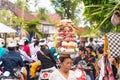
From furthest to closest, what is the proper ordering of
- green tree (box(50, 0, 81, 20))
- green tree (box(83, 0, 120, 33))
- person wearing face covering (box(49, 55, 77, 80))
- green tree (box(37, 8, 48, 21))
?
1. green tree (box(37, 8, 48, 21))
2. green tree (box(50, 0, 81, 20))
3. person wearing face covering (box(49, 55, 77, 80))
4. green tree (box(83, 0, 120, 33))

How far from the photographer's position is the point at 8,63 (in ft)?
36.5

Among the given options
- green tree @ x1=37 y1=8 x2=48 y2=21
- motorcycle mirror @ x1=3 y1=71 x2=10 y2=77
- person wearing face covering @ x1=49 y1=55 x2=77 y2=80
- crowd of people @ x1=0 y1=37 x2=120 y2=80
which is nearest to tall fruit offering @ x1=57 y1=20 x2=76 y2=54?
crowd of people @ x1=0 y1=37 x2=120 y2=80

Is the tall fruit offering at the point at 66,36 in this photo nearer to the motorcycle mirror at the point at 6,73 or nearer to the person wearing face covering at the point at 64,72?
the motorcycle mirror at the point at 6,73

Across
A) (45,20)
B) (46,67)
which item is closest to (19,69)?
(46,67)

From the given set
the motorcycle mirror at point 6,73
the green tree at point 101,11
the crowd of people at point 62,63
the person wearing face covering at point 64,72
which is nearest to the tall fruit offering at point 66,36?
the crowd of people at point 62,63

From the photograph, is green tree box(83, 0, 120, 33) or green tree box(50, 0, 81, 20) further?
green tree box(50, 0, 81, 20)

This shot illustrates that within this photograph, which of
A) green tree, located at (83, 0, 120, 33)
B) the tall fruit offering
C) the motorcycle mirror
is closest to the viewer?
green tree, located at (83, 0, 120, 33)

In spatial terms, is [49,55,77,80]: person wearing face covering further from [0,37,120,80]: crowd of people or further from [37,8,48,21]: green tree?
[37,8,48,21]: green tree

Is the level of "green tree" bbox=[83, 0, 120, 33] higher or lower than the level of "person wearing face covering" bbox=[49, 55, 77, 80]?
higher

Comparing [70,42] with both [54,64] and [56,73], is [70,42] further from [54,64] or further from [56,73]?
[56,73]

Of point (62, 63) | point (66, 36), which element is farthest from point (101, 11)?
point (66, 36)

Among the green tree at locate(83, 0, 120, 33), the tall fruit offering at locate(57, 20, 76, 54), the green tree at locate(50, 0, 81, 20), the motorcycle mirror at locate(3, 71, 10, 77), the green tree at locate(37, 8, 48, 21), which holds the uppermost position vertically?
the green tree at locate(83, 0, 120, 33)

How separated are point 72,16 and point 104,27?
113 feet

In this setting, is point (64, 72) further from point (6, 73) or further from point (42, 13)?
point (42, 13)
